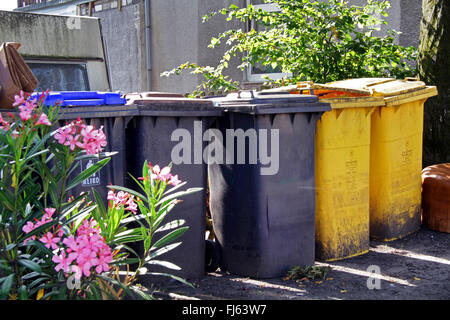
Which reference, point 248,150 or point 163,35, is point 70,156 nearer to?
point 248,150

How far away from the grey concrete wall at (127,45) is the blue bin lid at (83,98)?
30.1 feet

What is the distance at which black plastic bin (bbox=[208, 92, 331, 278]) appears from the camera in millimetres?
4305

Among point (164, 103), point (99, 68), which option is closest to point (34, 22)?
point (99, 68)

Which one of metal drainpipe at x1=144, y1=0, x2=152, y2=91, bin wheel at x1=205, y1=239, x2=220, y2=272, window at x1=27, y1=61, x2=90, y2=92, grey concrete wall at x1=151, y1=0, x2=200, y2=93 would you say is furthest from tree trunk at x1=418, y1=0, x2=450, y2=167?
metal drainpipe at x1=144, y1=0, x2=152, y2=91

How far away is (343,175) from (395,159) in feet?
2.95

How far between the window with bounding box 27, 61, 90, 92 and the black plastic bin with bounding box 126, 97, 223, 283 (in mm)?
2665

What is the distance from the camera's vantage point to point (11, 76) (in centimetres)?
372

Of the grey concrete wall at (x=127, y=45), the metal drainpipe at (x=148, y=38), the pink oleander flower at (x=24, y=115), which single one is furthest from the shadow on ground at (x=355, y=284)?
the grey concrete wall at (x=127, y=45)

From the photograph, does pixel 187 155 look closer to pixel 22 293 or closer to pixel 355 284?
pixel 355 284

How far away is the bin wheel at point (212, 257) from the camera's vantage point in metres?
4.57

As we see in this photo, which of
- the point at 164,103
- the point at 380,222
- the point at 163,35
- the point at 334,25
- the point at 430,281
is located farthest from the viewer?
the point at 163,35

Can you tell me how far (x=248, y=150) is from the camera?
4.32m

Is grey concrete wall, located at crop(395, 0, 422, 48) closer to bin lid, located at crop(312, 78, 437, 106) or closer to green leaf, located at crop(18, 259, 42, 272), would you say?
bin lid, located at crop(312, 78, 437, 106)

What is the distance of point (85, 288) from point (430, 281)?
9.10 feet
